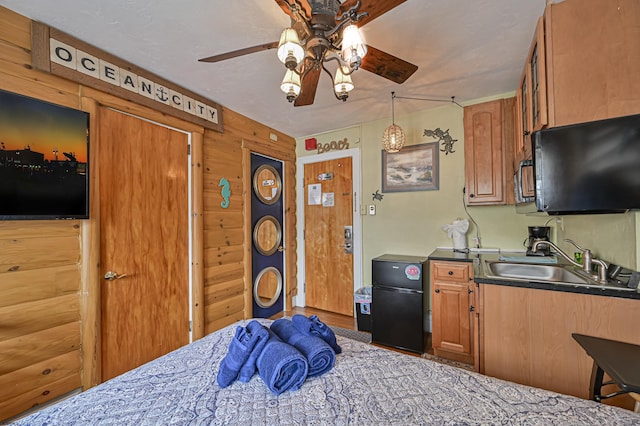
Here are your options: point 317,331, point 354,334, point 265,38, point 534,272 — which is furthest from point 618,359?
point 265,38

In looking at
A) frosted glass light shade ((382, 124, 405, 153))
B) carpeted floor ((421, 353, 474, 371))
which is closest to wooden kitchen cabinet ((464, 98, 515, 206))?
frosted glass light shade ((382, 124, 405, 153))

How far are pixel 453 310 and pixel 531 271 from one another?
0.70 metres

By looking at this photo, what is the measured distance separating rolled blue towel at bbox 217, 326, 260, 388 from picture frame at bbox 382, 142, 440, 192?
254cm

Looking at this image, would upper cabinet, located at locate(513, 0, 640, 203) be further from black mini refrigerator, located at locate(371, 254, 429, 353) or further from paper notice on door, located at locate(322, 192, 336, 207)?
paper notice on door, located at locate(322, 192, 336, 207)

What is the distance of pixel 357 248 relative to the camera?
3455 millimetres

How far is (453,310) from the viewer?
2.36 metres

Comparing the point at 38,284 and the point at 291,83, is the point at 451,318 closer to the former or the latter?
the point at 291,83

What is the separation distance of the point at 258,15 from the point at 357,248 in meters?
2.64

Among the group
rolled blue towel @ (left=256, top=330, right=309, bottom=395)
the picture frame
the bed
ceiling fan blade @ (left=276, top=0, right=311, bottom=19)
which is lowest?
the bed

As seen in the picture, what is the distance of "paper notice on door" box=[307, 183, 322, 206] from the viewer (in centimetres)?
376

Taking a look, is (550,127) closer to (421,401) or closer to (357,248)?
(421,401)

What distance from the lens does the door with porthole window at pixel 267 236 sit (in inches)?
127

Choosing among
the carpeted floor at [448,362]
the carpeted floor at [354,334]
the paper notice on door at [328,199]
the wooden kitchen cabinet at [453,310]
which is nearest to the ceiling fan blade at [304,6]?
the wooden kitchen cabinet at [453,310]

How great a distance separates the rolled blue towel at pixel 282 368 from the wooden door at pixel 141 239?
1.55 metres
